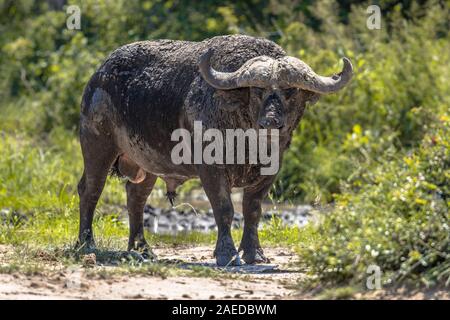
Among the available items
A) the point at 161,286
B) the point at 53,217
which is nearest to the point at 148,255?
A: the point at 161,286

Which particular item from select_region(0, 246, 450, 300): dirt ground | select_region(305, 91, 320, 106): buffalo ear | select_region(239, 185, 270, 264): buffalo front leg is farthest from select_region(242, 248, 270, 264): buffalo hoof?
select_region(305, 91, 320, 106): buffalo ear

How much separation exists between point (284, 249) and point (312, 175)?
4534mm

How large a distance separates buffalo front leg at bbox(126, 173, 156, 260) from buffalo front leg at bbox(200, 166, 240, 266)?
1.29m

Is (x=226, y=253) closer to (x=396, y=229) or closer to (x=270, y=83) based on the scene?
(x=270, y=83)

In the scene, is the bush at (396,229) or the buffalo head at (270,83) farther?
the buffalo head at (270,83)

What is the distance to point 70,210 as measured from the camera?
Answer: 1259cm

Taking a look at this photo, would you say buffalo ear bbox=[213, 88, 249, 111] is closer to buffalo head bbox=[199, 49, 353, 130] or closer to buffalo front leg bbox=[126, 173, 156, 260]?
buffalo head bbox=[199, 49, 353, 130]

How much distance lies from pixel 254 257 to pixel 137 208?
1.57 m

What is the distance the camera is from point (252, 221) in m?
10.5

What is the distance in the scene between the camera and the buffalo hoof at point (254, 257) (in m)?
10.3

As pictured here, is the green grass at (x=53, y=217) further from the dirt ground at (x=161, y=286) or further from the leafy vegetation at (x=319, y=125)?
the dirt ground at (x=161, y=286)

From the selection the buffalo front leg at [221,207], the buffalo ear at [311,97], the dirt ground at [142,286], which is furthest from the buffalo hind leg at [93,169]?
the dirt ground at [142,286]

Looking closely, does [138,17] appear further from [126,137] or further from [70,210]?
[126,137]

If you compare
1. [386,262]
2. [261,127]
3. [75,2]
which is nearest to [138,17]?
[75,2]
